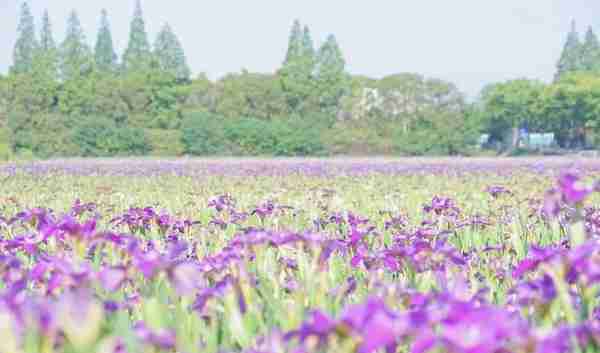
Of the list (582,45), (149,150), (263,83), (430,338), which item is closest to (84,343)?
(430,338)

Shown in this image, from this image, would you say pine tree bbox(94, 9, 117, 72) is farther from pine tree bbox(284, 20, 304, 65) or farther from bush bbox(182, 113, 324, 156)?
bush bbox(182, 113, 324, 156)

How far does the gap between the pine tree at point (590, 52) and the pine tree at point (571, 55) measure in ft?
1.07

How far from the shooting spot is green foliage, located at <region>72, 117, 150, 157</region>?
3194 cm

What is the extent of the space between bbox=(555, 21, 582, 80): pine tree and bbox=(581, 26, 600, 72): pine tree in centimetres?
33

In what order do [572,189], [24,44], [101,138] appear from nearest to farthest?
[572,189] → [101,138] → [24,44]

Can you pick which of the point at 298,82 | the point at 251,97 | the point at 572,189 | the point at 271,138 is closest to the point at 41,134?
the point at 271,138

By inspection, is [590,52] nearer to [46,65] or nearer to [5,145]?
[46,65]

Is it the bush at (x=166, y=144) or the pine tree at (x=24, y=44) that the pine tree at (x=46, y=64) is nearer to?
the pine tree at (x=24, y=44)

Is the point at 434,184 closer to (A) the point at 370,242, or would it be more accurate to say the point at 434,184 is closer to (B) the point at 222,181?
(B) the point at 222,181

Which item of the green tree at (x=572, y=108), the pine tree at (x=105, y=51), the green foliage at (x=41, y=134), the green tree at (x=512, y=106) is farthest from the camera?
the pine tree at (x=105, y=51)

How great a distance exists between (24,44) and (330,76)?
20.0 meters

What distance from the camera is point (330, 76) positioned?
3831cm

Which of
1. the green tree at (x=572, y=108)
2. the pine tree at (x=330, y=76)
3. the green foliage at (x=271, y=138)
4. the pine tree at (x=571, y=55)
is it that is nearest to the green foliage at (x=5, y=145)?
the green foliage at (x=271, y=138)

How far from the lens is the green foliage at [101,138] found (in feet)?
105
